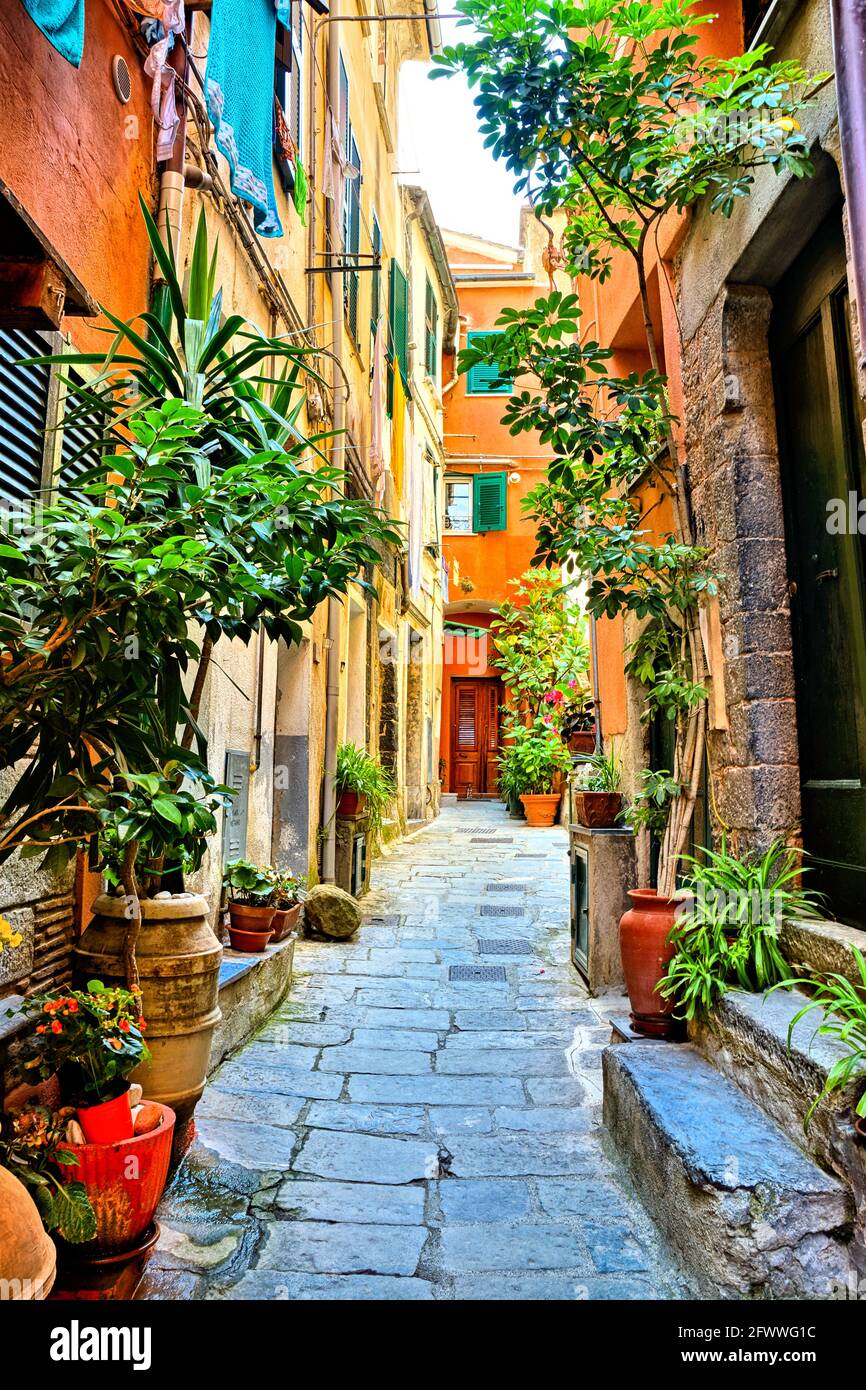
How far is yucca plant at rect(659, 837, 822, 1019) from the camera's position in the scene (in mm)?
3041

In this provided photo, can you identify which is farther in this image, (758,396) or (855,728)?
(758,396)

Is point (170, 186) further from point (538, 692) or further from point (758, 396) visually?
point (538, 692)

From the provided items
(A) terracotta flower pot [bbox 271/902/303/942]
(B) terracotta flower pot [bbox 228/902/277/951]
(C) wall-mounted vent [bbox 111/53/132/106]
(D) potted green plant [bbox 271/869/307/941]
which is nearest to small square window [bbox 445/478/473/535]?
(D) potted green plant [bbox 271/869/307/941]

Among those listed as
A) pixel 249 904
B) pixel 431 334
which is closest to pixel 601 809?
pixel 249 904

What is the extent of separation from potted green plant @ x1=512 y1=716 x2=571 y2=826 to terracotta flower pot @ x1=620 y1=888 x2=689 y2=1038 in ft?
31.5

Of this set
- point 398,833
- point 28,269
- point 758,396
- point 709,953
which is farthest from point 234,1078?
point 398,833

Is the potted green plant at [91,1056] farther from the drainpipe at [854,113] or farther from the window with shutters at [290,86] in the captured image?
the window with shutters at [290,86]

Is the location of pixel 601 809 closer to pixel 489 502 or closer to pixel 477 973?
pixel 477 973

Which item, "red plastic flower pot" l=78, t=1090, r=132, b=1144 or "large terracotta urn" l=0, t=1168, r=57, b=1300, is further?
"red plastic flower pot" l=78, t=1090, r=132, b=1144

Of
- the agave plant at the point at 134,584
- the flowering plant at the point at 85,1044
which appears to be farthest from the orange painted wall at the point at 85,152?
the flowering plant at the point at 85,1044

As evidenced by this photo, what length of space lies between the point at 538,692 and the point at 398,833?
13.7 feet

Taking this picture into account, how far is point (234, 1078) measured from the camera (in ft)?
11.4

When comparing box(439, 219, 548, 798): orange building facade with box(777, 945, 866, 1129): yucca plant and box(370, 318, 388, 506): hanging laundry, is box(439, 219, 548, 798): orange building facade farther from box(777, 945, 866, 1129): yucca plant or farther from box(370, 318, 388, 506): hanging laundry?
box(777, 945, 866, 1129): yucca plant
